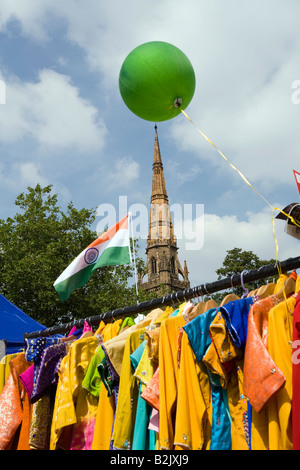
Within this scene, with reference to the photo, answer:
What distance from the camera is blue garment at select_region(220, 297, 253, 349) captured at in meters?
2.55

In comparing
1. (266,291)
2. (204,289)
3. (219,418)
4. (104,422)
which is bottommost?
(219,418)

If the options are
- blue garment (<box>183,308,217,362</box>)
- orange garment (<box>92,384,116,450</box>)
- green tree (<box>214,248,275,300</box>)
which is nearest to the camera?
blue garment (<box>183,308,217,362</box>)

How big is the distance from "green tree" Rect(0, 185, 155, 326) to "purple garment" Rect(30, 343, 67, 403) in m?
14.0

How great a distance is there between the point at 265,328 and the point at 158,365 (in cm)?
77

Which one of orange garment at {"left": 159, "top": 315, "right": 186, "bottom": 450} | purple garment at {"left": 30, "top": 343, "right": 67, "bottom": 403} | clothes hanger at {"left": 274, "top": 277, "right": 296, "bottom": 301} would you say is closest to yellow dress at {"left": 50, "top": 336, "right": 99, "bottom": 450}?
purple garment at {"left": 30, "top": 343, "right": 67, "bottom": 403}

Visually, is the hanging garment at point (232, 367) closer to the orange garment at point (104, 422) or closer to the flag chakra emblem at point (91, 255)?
the orange garment at point (104, 422)

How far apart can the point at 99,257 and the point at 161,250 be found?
61531mm

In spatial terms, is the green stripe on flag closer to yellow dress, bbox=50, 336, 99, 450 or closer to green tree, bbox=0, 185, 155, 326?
yellow dress, bbox=50, 336, 99, 450

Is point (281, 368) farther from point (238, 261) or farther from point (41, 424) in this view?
point (238, 261)

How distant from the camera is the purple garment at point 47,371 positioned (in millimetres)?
3461

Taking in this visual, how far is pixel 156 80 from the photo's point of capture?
11.6 feet

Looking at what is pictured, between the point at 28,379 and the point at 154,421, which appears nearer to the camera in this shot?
the point at 154,421

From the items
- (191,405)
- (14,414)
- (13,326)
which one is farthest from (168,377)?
(13,326)
